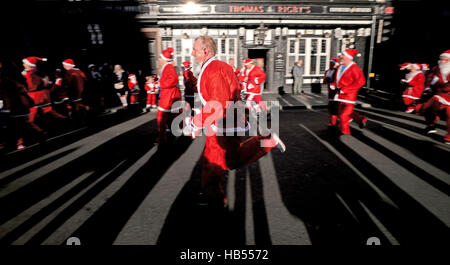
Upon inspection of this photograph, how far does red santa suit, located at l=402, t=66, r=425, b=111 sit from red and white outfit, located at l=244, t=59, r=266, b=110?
4.56 metres

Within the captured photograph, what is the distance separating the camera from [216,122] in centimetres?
276

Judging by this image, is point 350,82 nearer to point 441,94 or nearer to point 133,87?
point 441,94

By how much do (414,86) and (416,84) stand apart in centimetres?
8

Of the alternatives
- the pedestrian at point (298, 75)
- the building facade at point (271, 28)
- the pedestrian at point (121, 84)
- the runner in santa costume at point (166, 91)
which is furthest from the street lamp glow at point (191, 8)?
the runner in santa costume at point (166, 91)

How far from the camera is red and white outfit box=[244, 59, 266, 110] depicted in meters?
7.65

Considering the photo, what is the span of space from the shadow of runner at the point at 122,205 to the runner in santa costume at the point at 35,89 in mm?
3599

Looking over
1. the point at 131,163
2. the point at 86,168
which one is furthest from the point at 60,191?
the point at 131,163

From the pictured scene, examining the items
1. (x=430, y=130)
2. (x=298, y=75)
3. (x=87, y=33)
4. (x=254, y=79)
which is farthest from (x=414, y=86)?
(x=87, y=33)

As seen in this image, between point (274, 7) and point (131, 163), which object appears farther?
point (274, 7)

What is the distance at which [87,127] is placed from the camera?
305 inches

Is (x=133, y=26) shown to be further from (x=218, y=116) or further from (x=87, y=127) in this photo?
(x=218, y=116)

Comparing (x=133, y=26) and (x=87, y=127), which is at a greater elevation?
(x=133, y=26)

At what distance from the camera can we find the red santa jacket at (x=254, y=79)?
764 centimetres

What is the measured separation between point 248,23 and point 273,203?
13.6 meters
